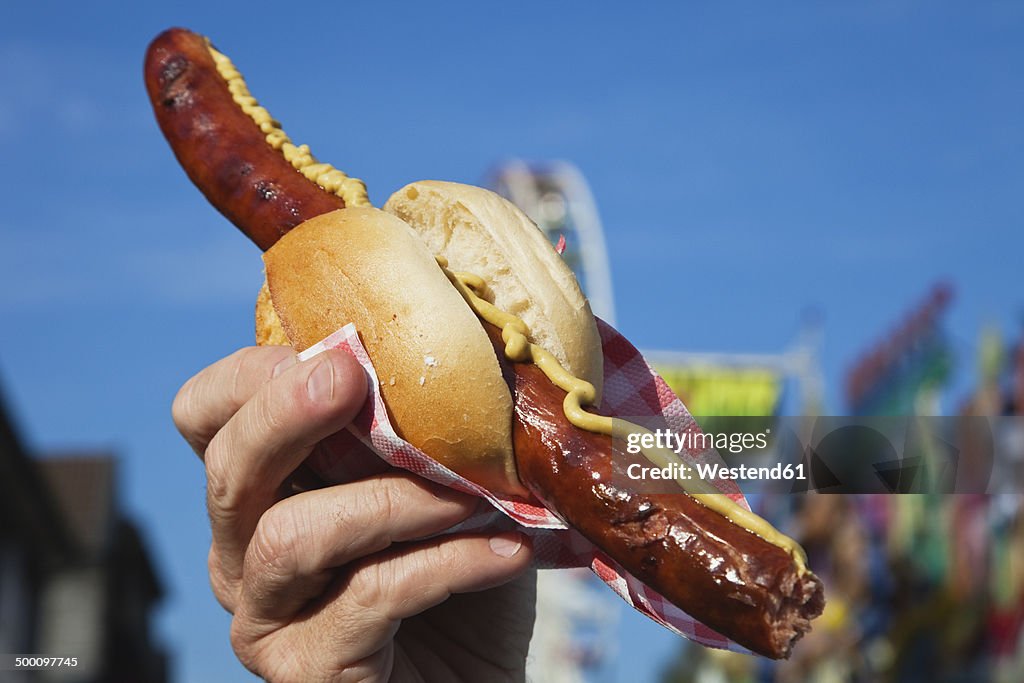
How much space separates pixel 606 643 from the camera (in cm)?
3269

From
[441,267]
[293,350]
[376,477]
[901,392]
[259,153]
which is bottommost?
[901,392]

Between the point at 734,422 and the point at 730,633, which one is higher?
the point at 734,422

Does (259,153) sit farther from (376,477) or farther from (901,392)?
(901,392)

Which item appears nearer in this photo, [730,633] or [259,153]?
[730,633]

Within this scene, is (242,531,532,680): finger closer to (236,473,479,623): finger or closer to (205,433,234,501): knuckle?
(236,473,479,623): finger

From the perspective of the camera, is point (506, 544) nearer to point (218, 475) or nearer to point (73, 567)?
point (218, 475)

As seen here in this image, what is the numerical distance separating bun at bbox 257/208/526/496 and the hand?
0.08 m

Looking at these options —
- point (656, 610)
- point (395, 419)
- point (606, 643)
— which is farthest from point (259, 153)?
point (606, 643)

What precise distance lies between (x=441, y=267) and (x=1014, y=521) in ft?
60.0

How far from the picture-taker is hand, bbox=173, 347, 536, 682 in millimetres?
2266

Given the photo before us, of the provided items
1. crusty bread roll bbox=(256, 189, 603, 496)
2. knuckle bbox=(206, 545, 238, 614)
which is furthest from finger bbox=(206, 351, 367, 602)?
knuckle bbox=(206, 545, 238, 614)

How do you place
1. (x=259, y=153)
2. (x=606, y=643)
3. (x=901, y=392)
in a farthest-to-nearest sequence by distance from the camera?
(x=606, y=643)
(x=901, y=392)
(x=259, y=153)

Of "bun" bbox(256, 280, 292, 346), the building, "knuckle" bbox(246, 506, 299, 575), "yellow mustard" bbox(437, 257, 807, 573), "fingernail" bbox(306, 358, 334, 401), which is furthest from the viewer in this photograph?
the building

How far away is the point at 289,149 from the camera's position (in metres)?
2.75
